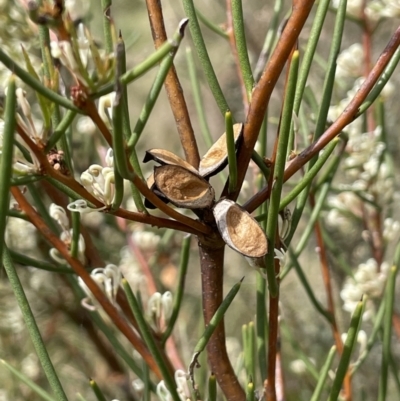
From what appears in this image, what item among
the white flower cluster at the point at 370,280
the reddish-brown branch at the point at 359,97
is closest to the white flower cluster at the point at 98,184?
the reddish-brown branch at the point at 359,97

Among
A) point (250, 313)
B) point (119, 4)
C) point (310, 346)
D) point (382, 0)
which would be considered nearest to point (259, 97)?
point (382, 0)

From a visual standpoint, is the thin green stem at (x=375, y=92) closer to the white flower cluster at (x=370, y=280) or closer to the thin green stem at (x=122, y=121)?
the thin green stem at (x=122, y=121)

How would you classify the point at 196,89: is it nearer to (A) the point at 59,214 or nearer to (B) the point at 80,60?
(A) the point at 59,214

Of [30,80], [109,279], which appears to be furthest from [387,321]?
[30,80]

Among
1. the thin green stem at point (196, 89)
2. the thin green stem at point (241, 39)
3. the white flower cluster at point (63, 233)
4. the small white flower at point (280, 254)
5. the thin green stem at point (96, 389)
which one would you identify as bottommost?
the thin green stem at point (96, 389)

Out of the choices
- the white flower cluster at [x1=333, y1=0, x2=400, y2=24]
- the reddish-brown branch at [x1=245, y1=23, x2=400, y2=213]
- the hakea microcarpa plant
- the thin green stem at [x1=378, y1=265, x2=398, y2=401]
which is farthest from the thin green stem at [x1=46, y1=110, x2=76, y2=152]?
the white flower cluster at [x1=333, y1=0, x2=400, y2=24]

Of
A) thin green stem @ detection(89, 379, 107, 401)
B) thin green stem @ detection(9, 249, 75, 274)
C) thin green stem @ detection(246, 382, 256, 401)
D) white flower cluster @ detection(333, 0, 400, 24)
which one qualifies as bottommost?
thin green stem @ detection(89, 379, 107, 401)

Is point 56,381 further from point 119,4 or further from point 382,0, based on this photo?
point 119,4

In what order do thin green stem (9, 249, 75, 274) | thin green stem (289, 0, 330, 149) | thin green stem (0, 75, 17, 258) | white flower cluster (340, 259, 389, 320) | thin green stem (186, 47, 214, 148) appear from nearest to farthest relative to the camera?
thin green stem (0, 75, 17, 258), thin green stem (289, 0, 330, 149), thin green stem (9, 249, 75, 274), thin green stem (186, 47, 214, 148), white flower cluster (340, 259, 389, 320)

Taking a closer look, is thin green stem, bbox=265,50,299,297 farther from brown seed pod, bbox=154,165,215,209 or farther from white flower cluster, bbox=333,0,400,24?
white flower cluster, bbox=333,0,400,24
